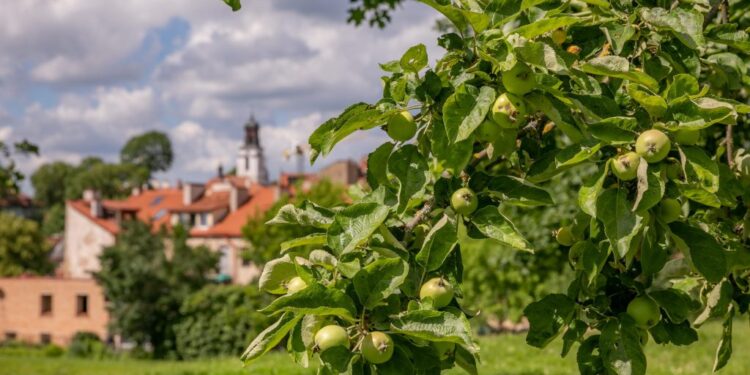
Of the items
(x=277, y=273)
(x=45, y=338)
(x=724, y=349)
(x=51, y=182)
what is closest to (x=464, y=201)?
(x=277, y=273)

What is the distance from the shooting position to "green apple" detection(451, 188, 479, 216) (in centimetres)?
157

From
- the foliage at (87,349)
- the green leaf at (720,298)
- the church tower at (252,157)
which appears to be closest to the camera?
the green leaf at (720,298)

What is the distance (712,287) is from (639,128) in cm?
94

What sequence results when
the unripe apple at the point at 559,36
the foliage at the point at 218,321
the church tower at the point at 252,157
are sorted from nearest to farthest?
the unripe apple at the point at 559,36, the foliage at the point at 218,321, the church tower at the point at 252,157

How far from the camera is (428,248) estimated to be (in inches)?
60.2

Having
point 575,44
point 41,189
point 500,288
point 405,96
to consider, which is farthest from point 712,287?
point 41,189

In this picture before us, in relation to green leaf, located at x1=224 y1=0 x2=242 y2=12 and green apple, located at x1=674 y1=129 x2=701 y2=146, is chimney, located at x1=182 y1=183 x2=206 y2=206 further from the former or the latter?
green apple, located at x1=674 y1=129 x2=701 y2=146

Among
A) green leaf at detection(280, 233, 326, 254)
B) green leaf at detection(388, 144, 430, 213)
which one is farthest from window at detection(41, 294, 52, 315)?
green leaf at detection(388, 144, 430, 213)

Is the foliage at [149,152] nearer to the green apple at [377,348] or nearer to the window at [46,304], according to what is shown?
the window at [46,304]

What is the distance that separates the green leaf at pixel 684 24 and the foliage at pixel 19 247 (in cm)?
4709

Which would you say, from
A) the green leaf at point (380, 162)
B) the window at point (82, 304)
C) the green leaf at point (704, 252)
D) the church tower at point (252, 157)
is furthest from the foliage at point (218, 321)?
the church tower at point (252, 157)

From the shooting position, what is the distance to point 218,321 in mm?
26438

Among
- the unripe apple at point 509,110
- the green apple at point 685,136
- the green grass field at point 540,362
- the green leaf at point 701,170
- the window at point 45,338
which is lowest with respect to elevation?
the window at point 45,338

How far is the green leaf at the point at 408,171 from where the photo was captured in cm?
159
